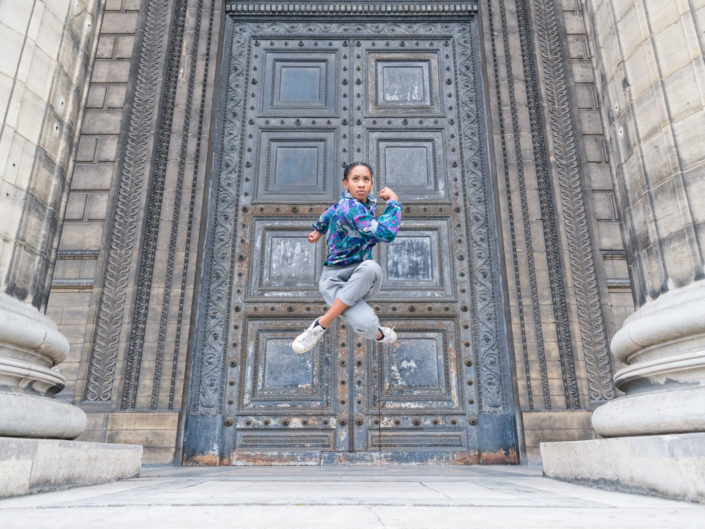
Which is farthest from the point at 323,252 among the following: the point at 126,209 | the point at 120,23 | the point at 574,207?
the point at 120,23

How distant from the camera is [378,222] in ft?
11.2

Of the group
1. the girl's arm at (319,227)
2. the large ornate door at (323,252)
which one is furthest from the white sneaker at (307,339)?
the large ornate door at (323,252)

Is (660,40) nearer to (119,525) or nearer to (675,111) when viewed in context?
(675,111)

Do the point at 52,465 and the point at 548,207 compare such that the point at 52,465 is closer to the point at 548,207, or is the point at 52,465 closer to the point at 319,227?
the point at 319,227

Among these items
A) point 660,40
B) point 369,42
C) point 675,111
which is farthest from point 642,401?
point 369,42

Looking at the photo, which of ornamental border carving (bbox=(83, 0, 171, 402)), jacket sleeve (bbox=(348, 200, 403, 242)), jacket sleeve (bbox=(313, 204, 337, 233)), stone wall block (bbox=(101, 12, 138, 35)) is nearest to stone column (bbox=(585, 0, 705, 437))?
jacket sleeve (bbox=(348, 200, 403, 242))

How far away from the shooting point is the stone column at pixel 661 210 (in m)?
2.63

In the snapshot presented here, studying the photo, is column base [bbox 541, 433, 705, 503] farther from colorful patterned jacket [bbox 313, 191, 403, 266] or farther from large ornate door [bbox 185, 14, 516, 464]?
large ornate door [bbox 185, 14, 516, 464]

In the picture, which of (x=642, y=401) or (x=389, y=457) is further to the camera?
(x=389, y=457)

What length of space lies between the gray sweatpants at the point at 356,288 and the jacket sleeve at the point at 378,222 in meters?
0.24

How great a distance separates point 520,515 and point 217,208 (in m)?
5.64

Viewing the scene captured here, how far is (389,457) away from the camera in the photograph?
5.74 meters

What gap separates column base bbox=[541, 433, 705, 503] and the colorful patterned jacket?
62.7 inches

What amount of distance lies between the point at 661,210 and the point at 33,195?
359cm
